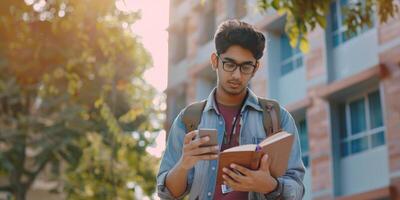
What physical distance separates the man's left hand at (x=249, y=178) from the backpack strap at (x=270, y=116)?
0.37m

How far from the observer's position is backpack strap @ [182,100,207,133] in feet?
12.7

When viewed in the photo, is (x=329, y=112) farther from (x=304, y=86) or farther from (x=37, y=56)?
(x=37, y=56)

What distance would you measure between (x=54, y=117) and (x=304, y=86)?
28.6 feet

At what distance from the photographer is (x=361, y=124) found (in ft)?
56.5

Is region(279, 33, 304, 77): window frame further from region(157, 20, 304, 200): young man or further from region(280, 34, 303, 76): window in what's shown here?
region(157, 20, 304, 200): young man

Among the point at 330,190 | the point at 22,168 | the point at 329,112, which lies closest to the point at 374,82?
the point at 329,112

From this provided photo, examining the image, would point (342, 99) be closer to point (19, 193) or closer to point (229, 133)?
point (19, 193)

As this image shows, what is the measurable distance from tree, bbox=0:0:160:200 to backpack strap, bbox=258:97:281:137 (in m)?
5.19

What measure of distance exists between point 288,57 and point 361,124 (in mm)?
3777

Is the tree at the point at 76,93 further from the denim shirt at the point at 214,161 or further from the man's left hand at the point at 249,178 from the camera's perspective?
the man's left hand at the point at 249,178

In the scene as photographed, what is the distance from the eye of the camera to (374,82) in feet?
55.3

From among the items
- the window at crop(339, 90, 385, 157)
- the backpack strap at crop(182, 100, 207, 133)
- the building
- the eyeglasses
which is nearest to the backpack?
the backpack strap at crop(182, 100, 207, 133)

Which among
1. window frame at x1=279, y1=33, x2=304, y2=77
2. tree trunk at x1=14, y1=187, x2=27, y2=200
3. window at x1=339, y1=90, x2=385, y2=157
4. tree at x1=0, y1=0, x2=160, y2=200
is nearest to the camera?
tree at x1=0, y1=0, x2=160, y2=200

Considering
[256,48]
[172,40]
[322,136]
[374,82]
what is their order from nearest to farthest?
[256,48]
[374,82]
[322,136]
[172,40]
